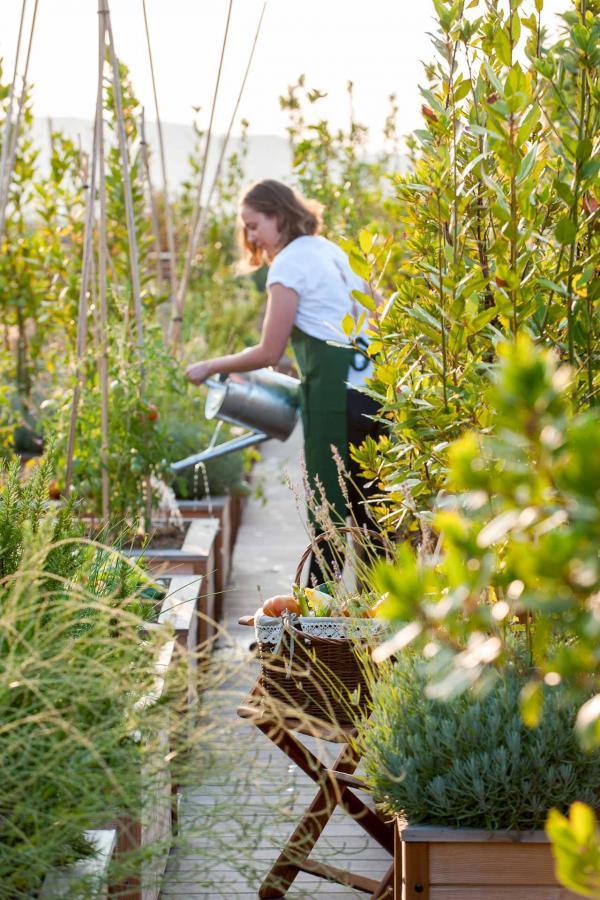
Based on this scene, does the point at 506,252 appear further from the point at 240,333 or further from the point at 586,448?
Result: the point at 240,333

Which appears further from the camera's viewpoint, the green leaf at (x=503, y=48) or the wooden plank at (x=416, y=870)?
the green leaf at (x=503, y=48)

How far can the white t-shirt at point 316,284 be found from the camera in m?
4.07

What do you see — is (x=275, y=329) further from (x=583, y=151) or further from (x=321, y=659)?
(x=583, y=151)

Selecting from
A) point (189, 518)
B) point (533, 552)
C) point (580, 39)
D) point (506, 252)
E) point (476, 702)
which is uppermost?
point (580, 39)

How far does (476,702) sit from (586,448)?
1198mm

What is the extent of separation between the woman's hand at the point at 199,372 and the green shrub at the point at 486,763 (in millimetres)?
2411

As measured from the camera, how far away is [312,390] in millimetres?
4148

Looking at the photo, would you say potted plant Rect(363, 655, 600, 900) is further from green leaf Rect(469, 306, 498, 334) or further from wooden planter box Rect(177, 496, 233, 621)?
wooden planter box Rect(177, 496, 233, 621)

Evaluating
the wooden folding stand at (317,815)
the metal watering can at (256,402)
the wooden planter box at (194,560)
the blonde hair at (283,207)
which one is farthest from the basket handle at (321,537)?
the blonde hair at (283,207)

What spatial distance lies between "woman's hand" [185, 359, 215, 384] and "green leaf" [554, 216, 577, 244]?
8.01 feet

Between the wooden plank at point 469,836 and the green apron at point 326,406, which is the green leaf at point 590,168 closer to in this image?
the wooden plank at point 469,836

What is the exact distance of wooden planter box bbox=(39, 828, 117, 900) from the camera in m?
1.55

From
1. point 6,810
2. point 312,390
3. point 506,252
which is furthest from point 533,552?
point 312,390

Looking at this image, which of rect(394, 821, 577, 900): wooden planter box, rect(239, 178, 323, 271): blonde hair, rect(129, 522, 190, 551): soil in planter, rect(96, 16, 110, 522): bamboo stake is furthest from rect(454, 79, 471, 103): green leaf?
rect(129, 522, 190, 551): soil in planter
